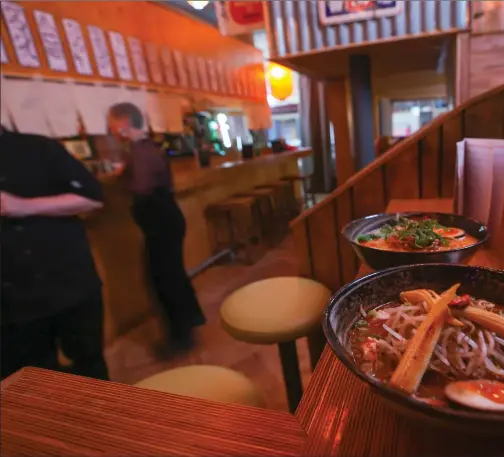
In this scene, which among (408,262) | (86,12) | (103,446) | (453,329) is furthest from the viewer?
(86,12)

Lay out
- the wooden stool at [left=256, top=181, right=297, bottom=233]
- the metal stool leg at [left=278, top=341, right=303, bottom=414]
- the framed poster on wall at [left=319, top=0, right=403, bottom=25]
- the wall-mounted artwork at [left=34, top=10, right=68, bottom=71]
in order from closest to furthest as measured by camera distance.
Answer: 1. the metal stool leg at [left=278, top=341, right=303, bottom=414]
2. the framed poster on wall at [left=319, top=0, right=403, bottom=25]
3. the wall-mounted artwork at [left=34, top=10, right=68, bottom=71]
4. the wooden stool at [left=256, top=181, right=297, bottom=233]

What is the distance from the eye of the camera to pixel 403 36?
11.8ft

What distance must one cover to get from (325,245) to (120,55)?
3784 millimetres

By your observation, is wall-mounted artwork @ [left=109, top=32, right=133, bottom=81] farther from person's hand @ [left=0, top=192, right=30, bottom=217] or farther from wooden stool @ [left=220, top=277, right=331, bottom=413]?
wooden stool @ [left=220, top=277, right=331, bottom=413]

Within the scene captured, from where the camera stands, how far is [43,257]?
1976 mm

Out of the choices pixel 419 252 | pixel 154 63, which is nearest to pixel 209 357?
pixel 419 252

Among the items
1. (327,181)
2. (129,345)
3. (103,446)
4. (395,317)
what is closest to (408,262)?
(395,317)

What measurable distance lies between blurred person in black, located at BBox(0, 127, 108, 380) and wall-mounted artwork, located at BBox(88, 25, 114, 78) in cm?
276

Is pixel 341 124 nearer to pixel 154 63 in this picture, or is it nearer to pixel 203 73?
pixel 203 73

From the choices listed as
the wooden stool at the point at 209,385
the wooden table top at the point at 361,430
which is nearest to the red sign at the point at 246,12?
the wooden stool at the point at 209,385

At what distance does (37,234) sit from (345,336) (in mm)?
1776

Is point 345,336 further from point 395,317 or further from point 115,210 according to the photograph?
point 115,210

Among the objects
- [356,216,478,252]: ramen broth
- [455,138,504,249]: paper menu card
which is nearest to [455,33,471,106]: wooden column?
[455,138,504,249]: paper menu card

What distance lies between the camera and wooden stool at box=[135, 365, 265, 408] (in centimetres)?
125
